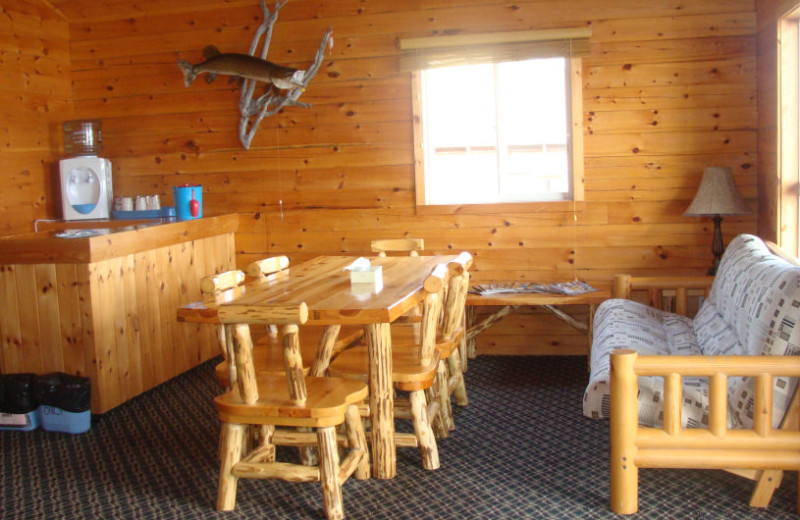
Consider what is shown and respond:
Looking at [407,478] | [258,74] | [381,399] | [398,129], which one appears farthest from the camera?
[398,129]

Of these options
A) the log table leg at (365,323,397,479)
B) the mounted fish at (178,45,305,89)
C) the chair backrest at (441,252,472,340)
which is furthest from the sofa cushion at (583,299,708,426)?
the mounted fish at (178,45,305,89)

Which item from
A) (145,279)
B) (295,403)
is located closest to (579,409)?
(295,403)

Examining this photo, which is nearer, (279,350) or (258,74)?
(279,350)

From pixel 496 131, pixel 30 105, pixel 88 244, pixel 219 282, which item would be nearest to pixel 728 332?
pixel 219 282

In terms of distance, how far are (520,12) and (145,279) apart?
254 centimetres

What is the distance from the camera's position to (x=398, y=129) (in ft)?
15.4

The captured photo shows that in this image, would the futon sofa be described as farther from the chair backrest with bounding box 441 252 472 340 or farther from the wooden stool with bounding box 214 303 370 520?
the wooden stool with bounding box 214 303 370 520

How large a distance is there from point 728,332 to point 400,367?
4.16ft

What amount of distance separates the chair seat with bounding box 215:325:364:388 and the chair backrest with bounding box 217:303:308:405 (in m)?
0.28

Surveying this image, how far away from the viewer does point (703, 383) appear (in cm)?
264

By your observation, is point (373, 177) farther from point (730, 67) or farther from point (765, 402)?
point (765, 402)

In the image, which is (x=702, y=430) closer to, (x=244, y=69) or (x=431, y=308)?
(x=431, y=308)

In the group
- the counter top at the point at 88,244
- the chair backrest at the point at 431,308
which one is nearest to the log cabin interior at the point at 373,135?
the counter top at the point at 88,244

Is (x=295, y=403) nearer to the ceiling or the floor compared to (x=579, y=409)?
nearer to the ceiling
